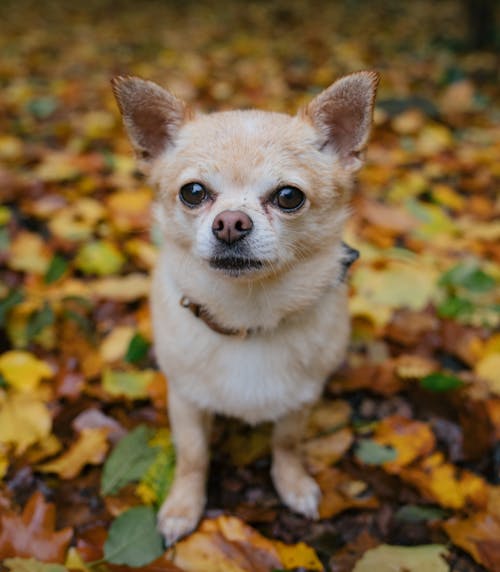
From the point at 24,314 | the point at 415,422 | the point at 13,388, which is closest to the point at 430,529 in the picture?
the point at 415,422

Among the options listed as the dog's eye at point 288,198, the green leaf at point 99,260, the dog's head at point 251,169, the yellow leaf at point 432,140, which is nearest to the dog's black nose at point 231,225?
the dog's head at point 251,169

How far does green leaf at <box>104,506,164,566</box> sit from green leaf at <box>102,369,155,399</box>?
1.75 feet

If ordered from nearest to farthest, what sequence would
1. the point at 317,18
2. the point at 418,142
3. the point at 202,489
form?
the point at 202,489, the point at 418,142, the point at 317,18

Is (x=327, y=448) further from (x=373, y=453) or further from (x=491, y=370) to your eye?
(x=491, y=370)

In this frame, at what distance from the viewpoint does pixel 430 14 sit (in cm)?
889

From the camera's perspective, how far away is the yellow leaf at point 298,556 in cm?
179

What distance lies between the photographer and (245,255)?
63.4 inches

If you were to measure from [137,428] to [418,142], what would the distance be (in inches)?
138

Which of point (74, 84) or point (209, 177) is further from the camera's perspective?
point (74, 84)

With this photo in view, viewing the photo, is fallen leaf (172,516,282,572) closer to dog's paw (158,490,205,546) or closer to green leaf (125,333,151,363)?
dog's paw (158,490,205,546)

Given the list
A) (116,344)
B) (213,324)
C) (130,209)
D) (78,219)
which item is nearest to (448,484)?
(213,324)

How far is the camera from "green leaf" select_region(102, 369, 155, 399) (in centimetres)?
227

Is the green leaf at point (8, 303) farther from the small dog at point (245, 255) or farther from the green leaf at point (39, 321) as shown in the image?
the small dog at point (245, 255)

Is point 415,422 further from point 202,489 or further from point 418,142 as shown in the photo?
point 418,142
